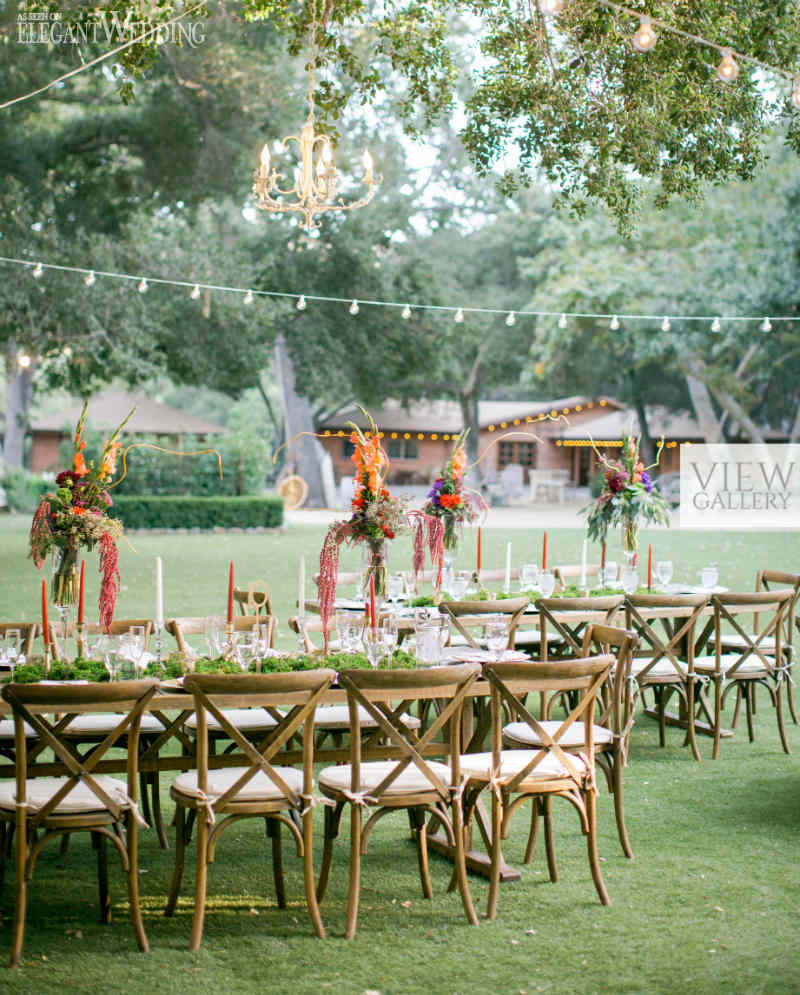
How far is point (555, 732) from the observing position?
178 inches

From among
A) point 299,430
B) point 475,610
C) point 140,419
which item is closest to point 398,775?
point 475,610

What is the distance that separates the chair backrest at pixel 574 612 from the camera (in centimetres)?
589

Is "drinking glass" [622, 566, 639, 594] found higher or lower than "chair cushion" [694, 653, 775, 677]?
higher

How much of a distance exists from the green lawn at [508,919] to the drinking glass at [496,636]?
0.88 metres

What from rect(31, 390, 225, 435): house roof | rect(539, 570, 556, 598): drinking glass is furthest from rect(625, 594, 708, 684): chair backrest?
rect(31, 390, 225, 435): house roof

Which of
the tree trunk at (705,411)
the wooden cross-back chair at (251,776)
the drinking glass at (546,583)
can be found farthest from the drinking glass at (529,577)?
the tree trunk at (705,411)

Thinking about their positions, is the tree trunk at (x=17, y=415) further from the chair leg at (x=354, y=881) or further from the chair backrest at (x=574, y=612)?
the chair leg at (x=354, y=881)

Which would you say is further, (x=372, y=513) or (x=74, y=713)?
(x=372, y=513)

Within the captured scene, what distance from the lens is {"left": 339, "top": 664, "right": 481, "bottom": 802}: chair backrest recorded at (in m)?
3.91

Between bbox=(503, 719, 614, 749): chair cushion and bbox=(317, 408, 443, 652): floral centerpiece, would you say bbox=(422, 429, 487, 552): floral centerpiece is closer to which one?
bbox=(317, 408, 443, 652): floral centerpiece

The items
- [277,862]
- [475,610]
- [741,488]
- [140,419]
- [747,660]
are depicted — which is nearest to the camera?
[277,862]

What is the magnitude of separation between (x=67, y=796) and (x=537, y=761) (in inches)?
65.3

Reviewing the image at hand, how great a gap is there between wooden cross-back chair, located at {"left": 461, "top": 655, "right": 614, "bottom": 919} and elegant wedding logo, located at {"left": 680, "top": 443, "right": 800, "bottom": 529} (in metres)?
21.4

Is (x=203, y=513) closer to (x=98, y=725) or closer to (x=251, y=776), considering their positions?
(x=98, y=725)
